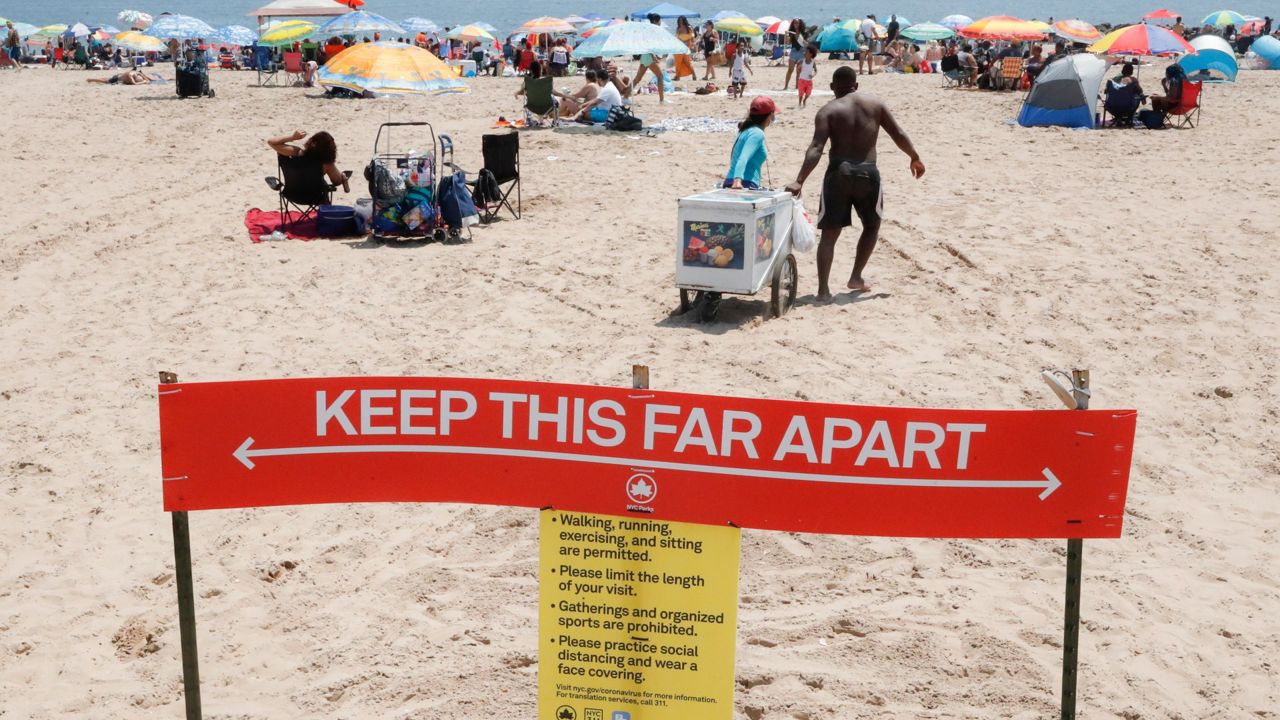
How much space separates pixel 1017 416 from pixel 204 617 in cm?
293

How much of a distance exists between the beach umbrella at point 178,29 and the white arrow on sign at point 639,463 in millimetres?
24497

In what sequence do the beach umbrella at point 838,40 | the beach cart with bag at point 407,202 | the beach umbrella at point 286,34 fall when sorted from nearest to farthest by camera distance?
the beach cart with bag at point 407,202 → the beach umbrella at point 286,34 → the beach umbrella at point 838,40

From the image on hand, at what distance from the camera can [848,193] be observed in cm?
754

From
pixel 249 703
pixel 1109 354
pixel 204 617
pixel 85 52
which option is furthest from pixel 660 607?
pixel 85 52

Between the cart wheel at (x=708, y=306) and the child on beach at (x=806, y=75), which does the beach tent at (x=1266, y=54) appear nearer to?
the child on beach at (x=806, y=75)

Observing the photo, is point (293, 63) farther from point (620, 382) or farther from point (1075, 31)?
point (620, 382)

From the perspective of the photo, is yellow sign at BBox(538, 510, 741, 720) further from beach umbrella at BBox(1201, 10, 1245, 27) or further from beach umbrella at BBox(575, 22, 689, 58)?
beach umbrella at BBox(1201, 10, 1245, 27)

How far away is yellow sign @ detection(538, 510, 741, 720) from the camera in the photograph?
2.75 metres

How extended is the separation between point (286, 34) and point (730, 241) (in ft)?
60.2

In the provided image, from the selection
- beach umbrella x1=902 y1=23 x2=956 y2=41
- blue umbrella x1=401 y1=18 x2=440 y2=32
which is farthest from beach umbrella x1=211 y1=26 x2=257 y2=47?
beach umbrella x1=902 y1=23 x2=956 y2=41

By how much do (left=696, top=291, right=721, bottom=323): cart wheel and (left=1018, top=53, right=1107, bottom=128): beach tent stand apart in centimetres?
1053

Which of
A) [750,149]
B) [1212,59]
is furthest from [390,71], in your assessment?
[1212,59]

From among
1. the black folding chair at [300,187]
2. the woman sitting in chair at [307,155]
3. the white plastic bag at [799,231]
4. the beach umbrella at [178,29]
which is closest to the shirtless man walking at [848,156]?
the white plastic bag at [799,231]

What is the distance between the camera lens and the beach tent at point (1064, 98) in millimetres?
16031
